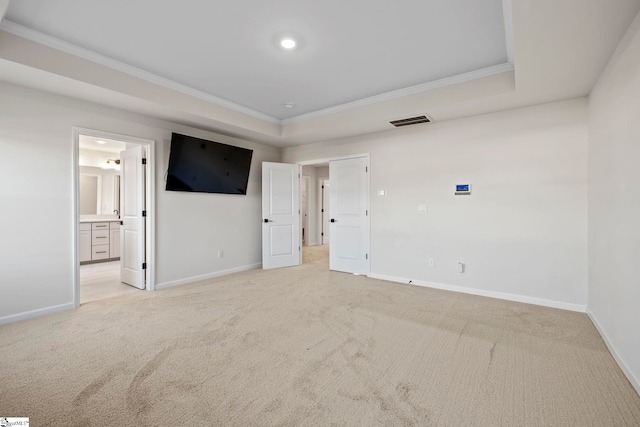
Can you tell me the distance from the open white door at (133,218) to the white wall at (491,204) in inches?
135

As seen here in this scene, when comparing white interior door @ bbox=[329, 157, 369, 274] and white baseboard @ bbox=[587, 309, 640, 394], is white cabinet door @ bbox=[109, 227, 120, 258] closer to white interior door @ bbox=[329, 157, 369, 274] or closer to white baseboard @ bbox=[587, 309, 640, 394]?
white interior door @ bbox=[329, 157, 369, 274]

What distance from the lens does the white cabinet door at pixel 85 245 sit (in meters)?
5.81

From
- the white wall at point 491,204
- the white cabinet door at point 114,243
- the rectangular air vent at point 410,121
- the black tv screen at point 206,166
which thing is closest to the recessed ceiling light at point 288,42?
the rectangular air vent at point 410,121

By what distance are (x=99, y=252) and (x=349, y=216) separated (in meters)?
5.23

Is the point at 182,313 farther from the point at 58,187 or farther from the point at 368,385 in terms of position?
the point at 368,385

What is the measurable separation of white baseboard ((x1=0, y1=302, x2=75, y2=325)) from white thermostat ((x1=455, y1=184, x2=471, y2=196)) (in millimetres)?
4959

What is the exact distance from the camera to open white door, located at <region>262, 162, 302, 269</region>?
5.42 metres

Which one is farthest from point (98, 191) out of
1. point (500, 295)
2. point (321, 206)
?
point (500, 295)

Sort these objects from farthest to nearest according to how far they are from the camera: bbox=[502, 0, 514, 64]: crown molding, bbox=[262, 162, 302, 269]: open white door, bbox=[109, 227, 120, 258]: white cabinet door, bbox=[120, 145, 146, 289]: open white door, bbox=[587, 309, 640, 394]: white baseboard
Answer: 1. bbox=[109, 227, 120, 258]: white cabinet door
2. bbox=[262, 162, 302, 269]: open white door
3. bbox=[120, 145, 146, 289]: open white door
4. bbox=[502, 0, 514, 64]: crown molding
5. bbox=[587, 309, 640, 394]: white baseboard

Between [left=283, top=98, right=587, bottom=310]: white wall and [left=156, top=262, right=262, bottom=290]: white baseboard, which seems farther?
[left=156, top=262, right=262, bottom=290]: white baseboard

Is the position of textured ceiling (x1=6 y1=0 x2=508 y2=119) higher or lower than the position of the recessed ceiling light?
higher

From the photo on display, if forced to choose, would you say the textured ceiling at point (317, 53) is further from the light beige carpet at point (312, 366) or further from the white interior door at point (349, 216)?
the light beige carpet at point (312, 366)

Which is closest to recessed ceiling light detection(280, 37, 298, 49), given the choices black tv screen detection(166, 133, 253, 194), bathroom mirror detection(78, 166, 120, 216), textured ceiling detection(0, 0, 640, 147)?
textured ceiling detection(0, 0, 640, 147)

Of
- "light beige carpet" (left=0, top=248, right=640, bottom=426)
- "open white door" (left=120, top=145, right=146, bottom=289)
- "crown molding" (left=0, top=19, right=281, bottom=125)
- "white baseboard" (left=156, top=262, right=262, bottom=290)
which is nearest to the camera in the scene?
"light beige carpet" (left=0, top=248, right=640, bottom=426)
